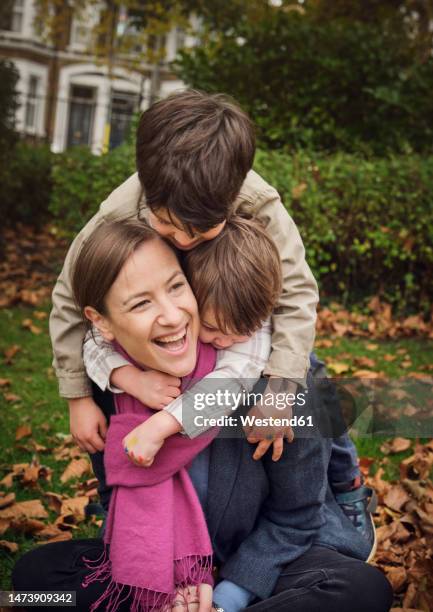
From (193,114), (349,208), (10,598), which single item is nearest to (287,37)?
(349,208)

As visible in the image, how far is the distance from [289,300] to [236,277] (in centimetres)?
31

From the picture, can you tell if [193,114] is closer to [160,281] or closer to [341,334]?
[160,281]

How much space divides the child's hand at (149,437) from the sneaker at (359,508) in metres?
0.92

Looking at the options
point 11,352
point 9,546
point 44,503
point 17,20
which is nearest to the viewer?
point 9,546

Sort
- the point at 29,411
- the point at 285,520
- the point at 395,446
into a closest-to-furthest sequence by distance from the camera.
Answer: the point at 285,520
the point at 395,446
the point at 29,411

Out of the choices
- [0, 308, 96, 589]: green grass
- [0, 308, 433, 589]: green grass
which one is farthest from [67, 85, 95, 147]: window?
[0, 308, 96, 589]: green grass

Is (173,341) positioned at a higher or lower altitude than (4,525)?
higher

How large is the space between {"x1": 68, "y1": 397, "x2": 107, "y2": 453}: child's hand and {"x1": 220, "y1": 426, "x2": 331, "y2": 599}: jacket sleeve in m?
0.56

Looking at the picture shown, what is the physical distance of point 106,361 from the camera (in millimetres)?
2359

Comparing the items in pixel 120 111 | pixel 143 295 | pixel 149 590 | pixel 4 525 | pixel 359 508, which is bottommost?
pixel 120 111

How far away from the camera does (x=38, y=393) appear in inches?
195

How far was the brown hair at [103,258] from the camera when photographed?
2.22m

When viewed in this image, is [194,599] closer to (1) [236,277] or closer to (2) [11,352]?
(1) [236,277]

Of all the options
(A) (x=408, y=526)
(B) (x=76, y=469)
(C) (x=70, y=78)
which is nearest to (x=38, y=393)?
(B) (x=76, y=469)
